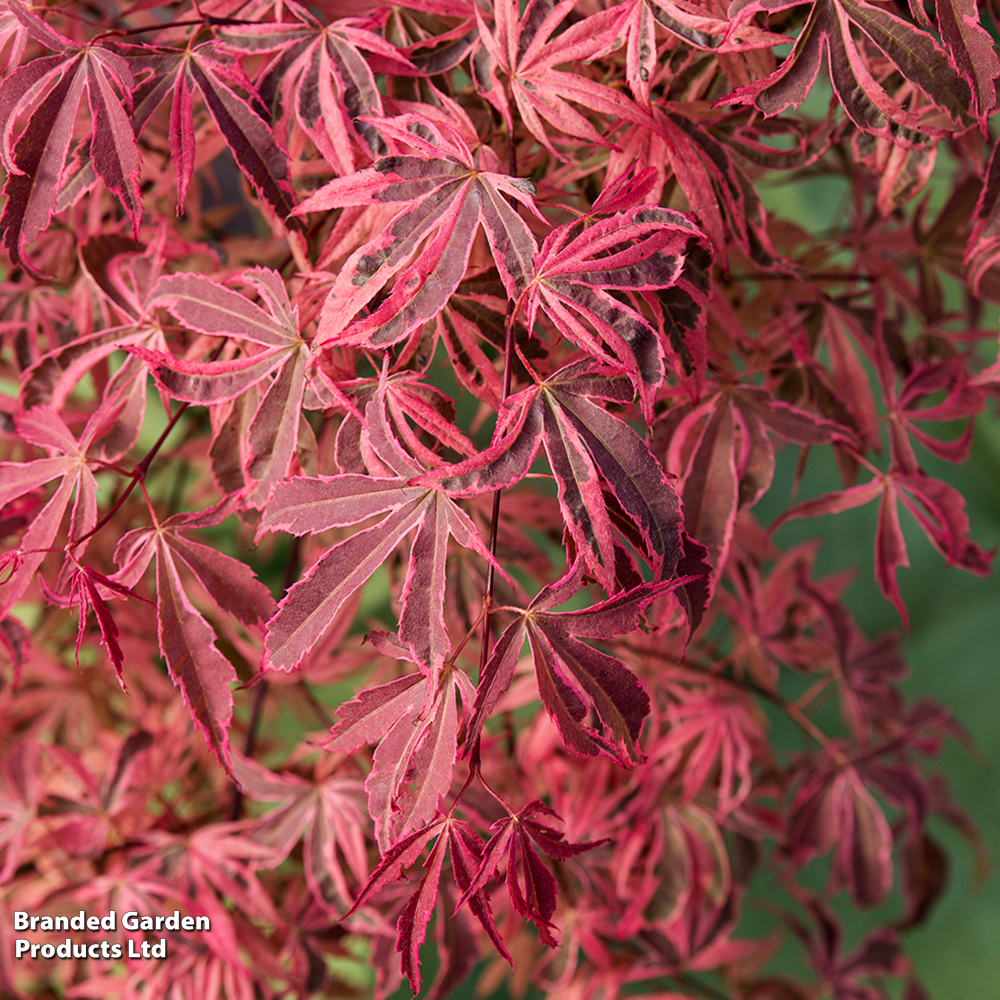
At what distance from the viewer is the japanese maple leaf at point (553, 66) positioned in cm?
35

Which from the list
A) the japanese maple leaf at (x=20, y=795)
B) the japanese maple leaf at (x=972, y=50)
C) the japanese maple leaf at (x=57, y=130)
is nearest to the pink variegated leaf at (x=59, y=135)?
the japanese maple leaf at (x=57, y=130)

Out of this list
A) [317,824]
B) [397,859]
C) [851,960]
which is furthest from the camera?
[851,960]

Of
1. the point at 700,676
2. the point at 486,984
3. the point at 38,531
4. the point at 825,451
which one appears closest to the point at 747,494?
the point at 700,676

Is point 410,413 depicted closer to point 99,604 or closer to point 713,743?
point 99,604

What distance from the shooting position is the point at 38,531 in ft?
1.34

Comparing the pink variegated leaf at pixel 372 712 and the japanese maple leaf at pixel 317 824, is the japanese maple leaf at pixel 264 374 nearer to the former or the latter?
the pink variegated leaf at pixel 372 712

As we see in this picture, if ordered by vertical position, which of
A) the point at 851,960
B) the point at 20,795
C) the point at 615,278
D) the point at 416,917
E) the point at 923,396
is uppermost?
the point at 615,278

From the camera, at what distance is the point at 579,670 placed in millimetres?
338

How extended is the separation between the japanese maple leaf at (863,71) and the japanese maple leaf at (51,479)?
0.35 m

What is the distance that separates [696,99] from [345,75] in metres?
0.21

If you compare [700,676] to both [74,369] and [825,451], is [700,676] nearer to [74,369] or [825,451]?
[74,369]

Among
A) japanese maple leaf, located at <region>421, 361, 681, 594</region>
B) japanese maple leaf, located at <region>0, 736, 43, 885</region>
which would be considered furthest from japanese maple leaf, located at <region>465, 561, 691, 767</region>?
japanese maple leaf, located at <region>0, 736, 43, 885</region>

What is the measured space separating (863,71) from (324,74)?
25cm


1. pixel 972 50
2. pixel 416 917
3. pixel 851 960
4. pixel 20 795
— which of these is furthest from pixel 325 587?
pixel 851 960
